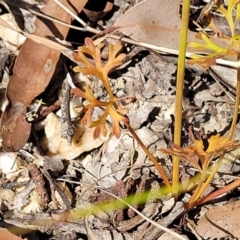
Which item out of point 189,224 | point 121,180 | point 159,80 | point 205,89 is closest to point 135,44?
point 159,80

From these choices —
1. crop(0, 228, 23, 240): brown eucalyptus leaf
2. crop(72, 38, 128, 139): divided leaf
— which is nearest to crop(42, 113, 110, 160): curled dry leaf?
crop(0, 228, 23, 240): brown eucalyptus leaf

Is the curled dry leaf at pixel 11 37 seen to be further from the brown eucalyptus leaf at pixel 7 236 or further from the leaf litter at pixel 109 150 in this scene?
the brown eucalyptus leaf at pixel 7 236

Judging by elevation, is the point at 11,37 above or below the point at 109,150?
above

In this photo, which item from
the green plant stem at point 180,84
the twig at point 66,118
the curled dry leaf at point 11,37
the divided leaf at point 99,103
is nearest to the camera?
the green plant stem at point 180,84

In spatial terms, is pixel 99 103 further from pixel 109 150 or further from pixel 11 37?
pixel 11 37

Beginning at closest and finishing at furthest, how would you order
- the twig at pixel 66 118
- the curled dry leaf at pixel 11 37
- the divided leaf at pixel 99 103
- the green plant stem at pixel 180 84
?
1. the green plant stem at pixel 180 84
2. the divided leaf at pixel 99 103
3. the twig at pixel 66 118
4. the curled dry leaf at pixel 11 37

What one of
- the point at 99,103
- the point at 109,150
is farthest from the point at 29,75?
the point at 99,103

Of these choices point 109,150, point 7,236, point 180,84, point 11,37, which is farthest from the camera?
point 11,37

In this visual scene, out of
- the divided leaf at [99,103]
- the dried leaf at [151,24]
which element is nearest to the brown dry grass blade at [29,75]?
the dried leaf at [151,24]
